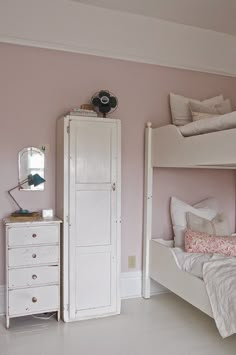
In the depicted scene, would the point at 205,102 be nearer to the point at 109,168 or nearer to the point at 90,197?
the point at 109,168

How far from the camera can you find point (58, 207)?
8.82 ft

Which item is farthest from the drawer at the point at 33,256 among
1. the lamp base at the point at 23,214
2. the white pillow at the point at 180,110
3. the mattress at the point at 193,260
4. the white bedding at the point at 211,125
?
the white pillow at the point at 180,110

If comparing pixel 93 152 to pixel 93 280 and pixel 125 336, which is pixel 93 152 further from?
pixel 125 336

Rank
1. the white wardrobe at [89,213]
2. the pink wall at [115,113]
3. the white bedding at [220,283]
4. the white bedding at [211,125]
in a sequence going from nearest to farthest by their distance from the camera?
1. the white bedding at [220,283]
2. the white bedding at [211,125]
3. the white wardrobe at [89,213]
4. the pink wall at [115,113]

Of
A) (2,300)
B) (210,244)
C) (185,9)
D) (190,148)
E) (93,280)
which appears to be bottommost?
(2,300)

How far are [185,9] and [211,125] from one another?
1.29m

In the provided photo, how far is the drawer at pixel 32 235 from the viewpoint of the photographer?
2.38 meters

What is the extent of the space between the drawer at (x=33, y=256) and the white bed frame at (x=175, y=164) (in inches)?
35.1

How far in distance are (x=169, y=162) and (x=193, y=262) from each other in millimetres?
809

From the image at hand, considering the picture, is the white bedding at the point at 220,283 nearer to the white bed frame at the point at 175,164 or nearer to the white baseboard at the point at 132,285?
the white bed frame at the point at 175,164

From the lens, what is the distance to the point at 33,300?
242 cm

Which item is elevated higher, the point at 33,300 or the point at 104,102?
the point at 104,102

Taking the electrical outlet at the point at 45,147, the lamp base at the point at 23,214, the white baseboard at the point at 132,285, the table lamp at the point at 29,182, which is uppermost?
the electrical outlet at the point at 45,147

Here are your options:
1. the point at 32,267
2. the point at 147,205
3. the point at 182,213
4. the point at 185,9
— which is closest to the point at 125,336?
the point at 32,267
